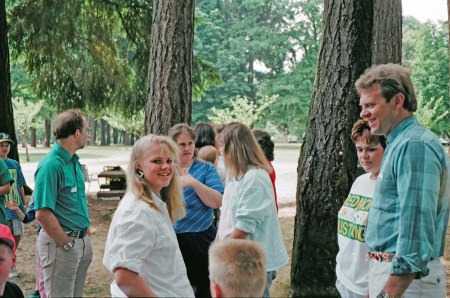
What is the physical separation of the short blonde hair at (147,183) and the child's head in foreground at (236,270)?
0.53 m

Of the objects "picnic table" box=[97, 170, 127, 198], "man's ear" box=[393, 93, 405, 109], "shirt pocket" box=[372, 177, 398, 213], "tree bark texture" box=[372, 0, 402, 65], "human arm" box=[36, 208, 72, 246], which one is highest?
"tree bark texture" box=[372, 0, 402, 65]

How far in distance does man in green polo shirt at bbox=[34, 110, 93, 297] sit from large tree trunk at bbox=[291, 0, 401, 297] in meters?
2.30

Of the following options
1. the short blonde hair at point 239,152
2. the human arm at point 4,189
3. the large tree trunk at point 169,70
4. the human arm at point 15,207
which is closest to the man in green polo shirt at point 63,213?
the human arm at point 4,189

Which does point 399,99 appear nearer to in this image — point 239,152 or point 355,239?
point 355,239

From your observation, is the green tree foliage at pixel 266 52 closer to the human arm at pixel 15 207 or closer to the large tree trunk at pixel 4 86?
the large tree trunk at pixel 4 86

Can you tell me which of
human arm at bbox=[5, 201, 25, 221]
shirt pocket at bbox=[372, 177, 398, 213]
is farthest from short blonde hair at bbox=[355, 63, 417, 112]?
human arm at bbox=[5, 201, 25, 221]

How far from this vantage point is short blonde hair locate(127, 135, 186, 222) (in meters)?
1.92

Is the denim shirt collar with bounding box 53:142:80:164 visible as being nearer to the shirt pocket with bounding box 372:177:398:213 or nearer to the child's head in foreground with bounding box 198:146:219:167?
the child's head in foreground with bounding box 198:146:219:167

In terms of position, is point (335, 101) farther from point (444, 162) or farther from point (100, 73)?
point (100, 73)

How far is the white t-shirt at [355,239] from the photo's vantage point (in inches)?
93.4

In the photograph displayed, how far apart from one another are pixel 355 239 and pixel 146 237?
53.5 inches

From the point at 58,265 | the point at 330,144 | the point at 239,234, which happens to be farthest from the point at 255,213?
the point at 330,144

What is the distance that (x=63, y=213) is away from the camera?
3.08 metres

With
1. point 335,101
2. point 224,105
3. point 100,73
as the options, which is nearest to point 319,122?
point 335,101
